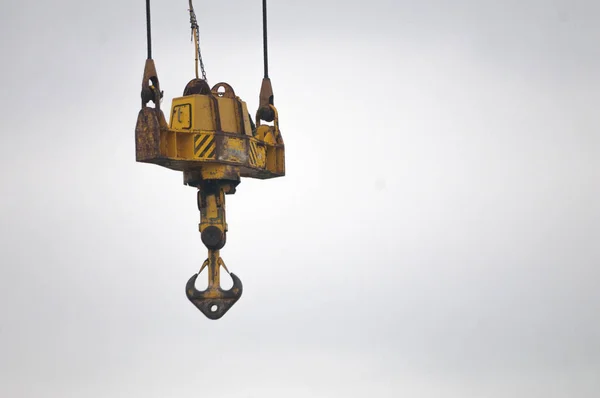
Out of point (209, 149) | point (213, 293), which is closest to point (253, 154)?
point (209, 149)

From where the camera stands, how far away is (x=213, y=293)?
22203 millimetres

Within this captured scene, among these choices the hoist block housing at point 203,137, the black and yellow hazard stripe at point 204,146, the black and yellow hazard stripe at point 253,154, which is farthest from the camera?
the black and yellow hazard stripe at point 253,154

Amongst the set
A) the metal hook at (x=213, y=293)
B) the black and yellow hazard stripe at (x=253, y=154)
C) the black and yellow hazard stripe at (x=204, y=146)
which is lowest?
the metal hook at (x=213, y=293)

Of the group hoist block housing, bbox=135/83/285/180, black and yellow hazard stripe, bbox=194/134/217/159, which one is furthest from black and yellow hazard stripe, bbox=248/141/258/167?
black and yellow hazard stripe, bbox=194/134/217/159

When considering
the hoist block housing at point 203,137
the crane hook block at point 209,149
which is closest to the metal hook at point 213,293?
the crane hook block at point 209,149

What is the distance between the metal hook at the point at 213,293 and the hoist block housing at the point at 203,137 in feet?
3.66

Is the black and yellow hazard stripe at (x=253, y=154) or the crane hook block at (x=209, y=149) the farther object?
the black and yellow hazard stripe at (x=253, y=154)

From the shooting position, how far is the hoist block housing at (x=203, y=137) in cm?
2119

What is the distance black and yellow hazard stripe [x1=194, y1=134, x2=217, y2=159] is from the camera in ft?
70.7

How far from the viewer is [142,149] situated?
21156mm

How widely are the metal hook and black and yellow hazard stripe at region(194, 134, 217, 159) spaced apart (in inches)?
52.7

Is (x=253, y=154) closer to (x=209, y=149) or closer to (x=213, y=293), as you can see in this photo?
(x=209, y=149)

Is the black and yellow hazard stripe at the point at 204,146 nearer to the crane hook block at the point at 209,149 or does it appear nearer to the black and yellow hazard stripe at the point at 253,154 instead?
the crane hook block at the point at 209,149

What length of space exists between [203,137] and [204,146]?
11 cm
